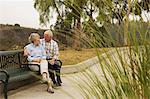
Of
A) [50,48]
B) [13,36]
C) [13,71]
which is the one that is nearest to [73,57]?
[13,36]

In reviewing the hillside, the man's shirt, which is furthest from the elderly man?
the hillside

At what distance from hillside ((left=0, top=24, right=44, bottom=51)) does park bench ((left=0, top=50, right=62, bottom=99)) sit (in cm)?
670

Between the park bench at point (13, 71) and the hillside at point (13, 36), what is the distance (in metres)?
6.70

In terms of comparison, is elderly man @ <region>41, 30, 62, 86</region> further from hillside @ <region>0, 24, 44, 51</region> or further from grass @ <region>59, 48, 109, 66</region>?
hillside @ <region>0, 24, 44, 51</region>

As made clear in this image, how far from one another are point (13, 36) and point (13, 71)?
878cm

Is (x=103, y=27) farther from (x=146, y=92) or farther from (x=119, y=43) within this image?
(x=146, y=92)

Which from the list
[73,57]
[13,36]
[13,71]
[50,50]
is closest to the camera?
[13,71]

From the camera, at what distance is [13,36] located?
681 inches

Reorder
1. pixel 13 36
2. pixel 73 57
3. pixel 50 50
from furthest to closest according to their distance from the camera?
1. pixel 13 36
2. pixel 73 57
3. pixel 50 50

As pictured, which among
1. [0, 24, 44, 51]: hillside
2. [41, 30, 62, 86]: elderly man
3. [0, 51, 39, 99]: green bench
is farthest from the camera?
[0, 24, 44, 51]: hillside

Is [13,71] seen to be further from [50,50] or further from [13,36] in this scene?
[13,36]

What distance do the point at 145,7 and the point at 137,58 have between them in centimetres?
41

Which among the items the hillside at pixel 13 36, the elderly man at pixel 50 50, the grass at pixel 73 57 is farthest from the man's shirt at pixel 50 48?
the hillside at pixel 13 36

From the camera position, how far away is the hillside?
650 inches
